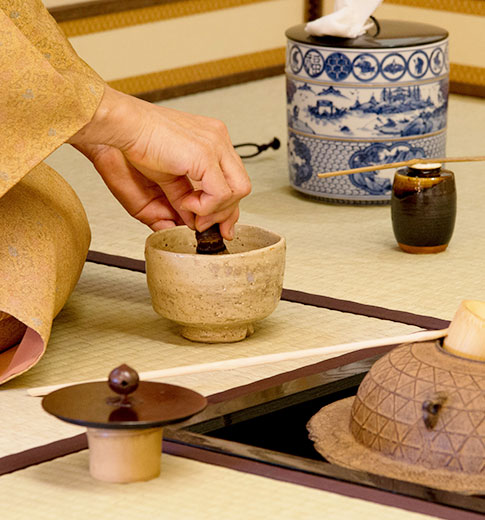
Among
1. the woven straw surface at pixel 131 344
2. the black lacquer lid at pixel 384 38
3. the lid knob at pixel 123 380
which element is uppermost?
the lid knob at pixel 123 380

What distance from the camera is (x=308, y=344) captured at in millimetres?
1897

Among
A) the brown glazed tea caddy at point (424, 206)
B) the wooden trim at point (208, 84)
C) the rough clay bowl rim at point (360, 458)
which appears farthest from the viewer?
the wooden trim at point (208, 84)

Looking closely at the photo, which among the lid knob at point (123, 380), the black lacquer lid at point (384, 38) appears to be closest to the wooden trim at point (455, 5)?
the black lacquer lid at point (384, 38)

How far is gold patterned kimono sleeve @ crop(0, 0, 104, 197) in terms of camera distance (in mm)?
1645

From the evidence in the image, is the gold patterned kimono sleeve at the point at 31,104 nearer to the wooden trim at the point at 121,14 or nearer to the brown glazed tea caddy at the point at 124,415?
the brown glazed tea caddy at the point at 124,415

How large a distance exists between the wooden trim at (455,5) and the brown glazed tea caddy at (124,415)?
3655 millimetres

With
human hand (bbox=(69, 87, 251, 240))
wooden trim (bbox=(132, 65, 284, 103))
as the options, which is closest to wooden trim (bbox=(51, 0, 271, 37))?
wooden trim (bbox=(132, 65, 284, 103))

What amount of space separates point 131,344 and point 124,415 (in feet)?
2.14

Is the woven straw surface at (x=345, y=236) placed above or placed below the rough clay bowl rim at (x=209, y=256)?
below

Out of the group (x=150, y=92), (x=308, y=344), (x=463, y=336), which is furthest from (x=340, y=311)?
(x=150, y=92)

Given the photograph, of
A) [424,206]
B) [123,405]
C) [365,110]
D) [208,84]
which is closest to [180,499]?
[123,405]

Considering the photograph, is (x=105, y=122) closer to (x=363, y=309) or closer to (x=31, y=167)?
(x=31, y=167)

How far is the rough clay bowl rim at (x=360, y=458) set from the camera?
1.37 m

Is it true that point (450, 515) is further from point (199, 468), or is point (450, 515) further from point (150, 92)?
point (150, 92)
